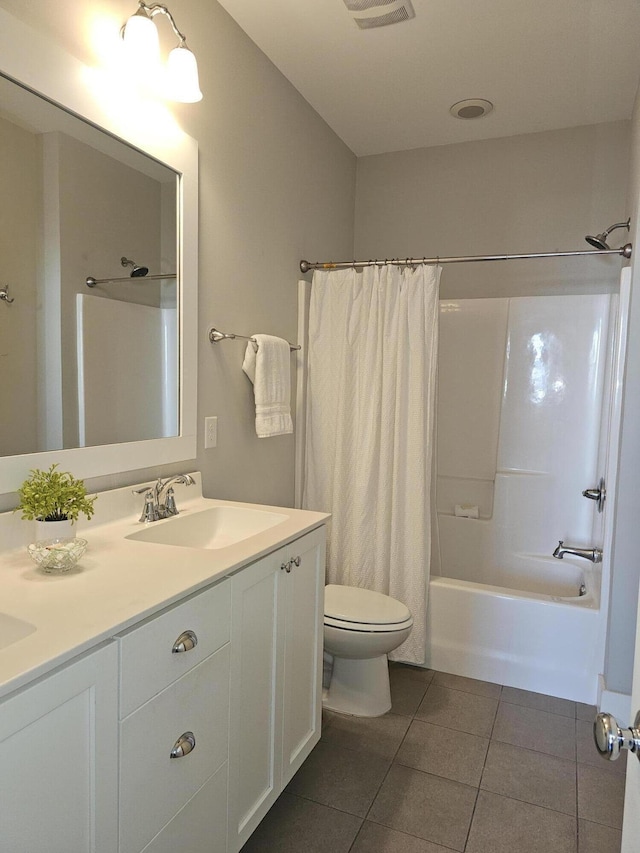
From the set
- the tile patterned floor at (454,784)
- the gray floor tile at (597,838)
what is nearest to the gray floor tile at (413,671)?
the tile patterned floor at (454,784)

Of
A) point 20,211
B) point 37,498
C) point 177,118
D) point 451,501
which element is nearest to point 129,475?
point 37,498

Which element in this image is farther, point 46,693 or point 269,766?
point 269,766

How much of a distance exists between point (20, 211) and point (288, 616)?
4.06ft

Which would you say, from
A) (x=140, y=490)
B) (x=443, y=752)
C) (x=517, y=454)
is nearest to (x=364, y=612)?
(x=443, y=752)

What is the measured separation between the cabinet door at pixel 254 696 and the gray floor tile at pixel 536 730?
976 mm

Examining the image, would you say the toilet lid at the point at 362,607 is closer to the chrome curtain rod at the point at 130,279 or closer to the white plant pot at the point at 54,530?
the white plant pot at the point at 54,530

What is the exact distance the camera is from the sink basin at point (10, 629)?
0.96m

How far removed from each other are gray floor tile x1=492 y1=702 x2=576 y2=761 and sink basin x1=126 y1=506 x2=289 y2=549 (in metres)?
1.20

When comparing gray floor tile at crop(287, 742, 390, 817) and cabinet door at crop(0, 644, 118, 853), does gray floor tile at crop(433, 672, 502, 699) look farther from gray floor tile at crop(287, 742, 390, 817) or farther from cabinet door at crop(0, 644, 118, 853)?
cabinet door at crop(0, 644, 118, 853)

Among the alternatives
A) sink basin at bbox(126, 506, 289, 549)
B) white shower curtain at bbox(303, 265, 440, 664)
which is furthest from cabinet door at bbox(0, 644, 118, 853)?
white shower curtain at bbox(303, 265, 440, 664)

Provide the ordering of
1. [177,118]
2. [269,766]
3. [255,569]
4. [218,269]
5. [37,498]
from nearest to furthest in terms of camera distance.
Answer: [37,498]
[255,569]
[269,766]
[177,118]
[218,269]

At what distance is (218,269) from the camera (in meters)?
2.10

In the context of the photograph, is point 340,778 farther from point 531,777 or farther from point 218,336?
point 218,336

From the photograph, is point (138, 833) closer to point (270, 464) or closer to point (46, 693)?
point (46, 693)
